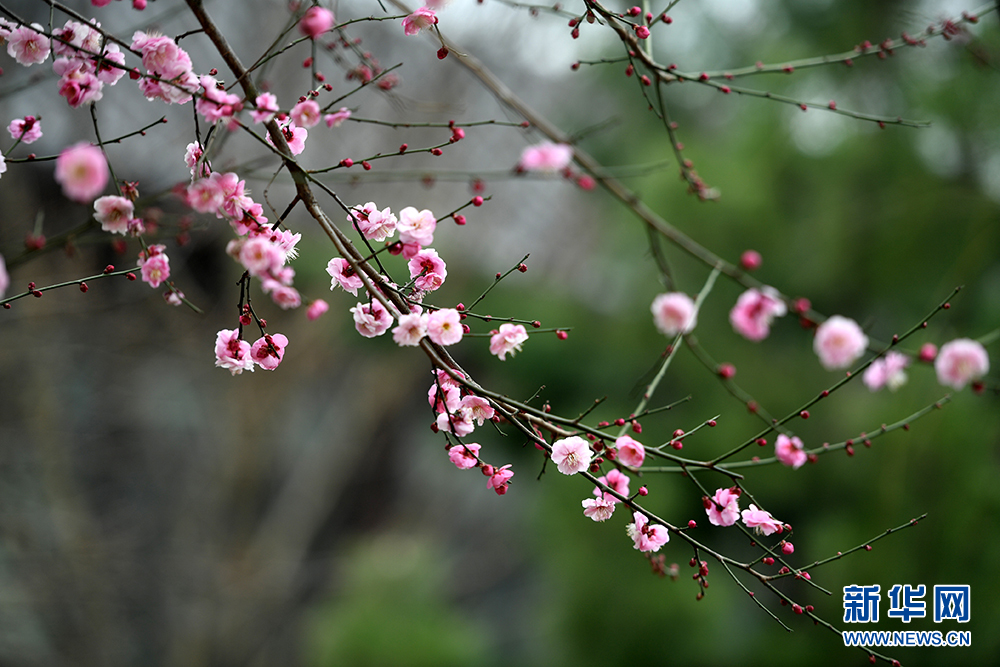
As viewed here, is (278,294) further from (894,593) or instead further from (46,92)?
(46,92)

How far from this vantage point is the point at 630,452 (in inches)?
24.6

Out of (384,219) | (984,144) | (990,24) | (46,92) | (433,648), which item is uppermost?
(990,24)

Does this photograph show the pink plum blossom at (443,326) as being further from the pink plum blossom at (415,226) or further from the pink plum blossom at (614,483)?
the pink plum blossom at (614,483)

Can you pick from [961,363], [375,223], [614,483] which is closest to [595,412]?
[961,363]

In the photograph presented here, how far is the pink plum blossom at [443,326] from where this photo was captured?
1.95 ft

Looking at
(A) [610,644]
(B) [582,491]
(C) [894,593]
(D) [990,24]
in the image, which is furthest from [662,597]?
(D) [990,24]

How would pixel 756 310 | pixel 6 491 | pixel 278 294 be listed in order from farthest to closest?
pixel 6 491, pixel 756 310, pixel 278 294

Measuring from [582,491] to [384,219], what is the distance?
1379mm

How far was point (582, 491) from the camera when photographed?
1.88 m

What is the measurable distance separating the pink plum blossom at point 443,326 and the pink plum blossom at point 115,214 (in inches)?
12.4

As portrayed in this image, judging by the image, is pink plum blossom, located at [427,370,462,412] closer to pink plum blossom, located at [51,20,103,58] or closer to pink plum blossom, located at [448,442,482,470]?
pink plum blossom, located at [448,442,482,470]

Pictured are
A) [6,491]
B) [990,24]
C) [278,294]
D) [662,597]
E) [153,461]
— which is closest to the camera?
[278,294]

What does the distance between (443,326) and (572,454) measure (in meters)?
0.18

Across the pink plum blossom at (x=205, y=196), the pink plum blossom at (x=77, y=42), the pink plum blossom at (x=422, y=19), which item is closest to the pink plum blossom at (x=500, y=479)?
the pink plum blossom at (x=205, y=196)
